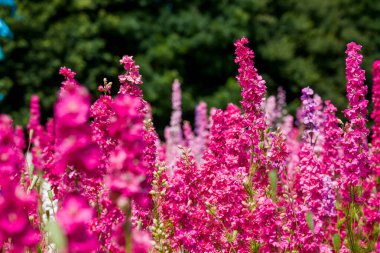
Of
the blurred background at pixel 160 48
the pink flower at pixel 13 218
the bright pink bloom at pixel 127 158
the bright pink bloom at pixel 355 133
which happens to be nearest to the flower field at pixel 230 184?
the bright pink bloom at pixel 355 133

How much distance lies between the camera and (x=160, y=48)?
19.4 metres

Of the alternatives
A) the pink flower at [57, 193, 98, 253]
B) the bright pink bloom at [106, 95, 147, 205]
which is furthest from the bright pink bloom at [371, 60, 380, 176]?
the pink flower at [57, 193, 98, 253]

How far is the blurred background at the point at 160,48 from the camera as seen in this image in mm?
18344

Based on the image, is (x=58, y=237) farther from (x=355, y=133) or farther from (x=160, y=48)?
(x=160, y=48)

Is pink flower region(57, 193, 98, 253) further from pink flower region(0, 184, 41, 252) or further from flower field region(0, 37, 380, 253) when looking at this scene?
flower field region(0, 37, 380, 253)

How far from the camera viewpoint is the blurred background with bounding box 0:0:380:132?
60.2ft

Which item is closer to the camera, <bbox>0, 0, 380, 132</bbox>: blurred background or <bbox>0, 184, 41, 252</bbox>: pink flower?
<bbox>0, 184, 41, 252</bbox>: pink flower

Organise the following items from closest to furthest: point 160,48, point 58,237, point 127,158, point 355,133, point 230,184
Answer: point 58,237 → point 127,158 → point 230,184 → point 355,133 → point 160,48

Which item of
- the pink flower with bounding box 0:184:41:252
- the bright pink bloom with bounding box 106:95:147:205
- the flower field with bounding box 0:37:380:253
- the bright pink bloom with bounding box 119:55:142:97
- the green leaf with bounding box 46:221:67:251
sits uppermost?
the bright pink bloom with bounding box 119:55:142:97

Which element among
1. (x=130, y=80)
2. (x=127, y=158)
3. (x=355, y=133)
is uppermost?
(x=130, y=80)

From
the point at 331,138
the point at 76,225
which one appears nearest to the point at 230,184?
the point at 331,138

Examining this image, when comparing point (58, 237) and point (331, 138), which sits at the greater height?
point (331, 138)

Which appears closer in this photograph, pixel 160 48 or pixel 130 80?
pixel 130 80

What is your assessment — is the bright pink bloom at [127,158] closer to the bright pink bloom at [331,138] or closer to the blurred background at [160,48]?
the bright pink bloom at [331,138]
